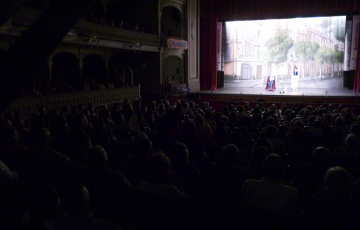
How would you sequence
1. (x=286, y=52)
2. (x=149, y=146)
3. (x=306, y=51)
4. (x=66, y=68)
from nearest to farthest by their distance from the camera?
(x=149, y=146)
(x=66, y=68)
(x=306, y=51)
(x=286, y=52)

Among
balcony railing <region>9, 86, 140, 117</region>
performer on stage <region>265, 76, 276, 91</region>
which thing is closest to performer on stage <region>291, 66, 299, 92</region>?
performer on stage <region>265, 76, 276, 91</region>

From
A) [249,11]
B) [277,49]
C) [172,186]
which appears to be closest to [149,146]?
[172,186]

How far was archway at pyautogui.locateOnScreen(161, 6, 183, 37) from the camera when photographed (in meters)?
19.9

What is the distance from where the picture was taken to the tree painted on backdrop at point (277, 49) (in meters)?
20.3

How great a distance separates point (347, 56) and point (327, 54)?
1.09m

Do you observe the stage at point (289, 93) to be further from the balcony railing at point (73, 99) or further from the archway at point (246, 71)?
the balcony railing at point (73, 99)

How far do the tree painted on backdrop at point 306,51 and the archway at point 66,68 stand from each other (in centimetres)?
1301

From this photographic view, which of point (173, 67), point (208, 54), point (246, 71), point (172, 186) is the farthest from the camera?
point (246, 71)

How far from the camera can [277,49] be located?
20484mm

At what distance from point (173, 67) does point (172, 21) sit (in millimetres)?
2844

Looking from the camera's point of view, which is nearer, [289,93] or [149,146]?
[149,146]

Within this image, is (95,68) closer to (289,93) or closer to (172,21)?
(172,21)

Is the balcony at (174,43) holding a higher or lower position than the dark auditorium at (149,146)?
higher

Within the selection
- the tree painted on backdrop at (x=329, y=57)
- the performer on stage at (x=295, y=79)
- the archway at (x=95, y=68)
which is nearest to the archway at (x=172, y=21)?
the archway at (x=95, y=68)
